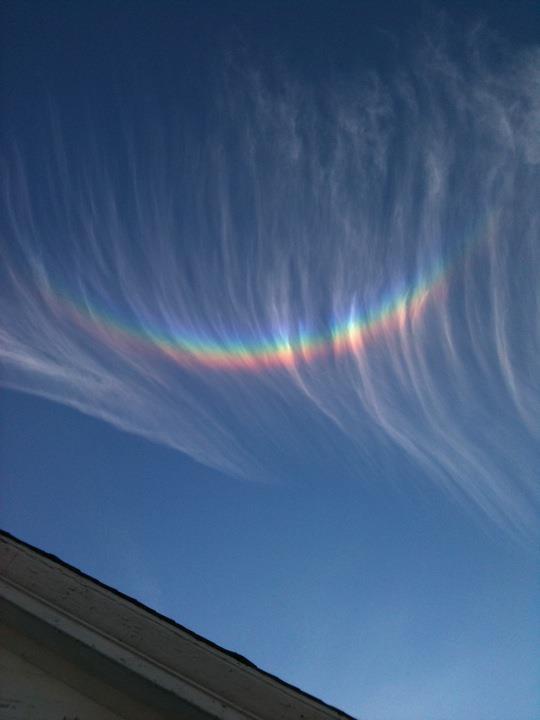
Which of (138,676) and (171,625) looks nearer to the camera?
(138,676)

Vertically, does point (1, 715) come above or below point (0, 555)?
below

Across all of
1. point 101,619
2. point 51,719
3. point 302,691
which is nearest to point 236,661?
point 302,691

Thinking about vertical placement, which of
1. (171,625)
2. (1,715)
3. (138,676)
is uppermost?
(171,625)

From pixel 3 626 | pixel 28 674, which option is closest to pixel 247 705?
pixel 28 674

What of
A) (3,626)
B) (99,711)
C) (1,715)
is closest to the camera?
(1,715)

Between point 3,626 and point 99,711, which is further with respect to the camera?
point 3,626

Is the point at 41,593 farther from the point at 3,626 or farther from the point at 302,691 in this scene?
the point at 302,691

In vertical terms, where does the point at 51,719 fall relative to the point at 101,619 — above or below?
below

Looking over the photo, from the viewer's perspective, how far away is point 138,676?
8.88ft

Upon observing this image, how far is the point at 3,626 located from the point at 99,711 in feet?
2.50

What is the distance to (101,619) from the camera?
286cm

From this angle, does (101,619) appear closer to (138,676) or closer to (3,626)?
(138,676)

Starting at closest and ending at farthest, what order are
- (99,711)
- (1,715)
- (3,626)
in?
(1,715), (99,711), (3,626)

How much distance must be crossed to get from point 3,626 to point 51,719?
2.02 feet
